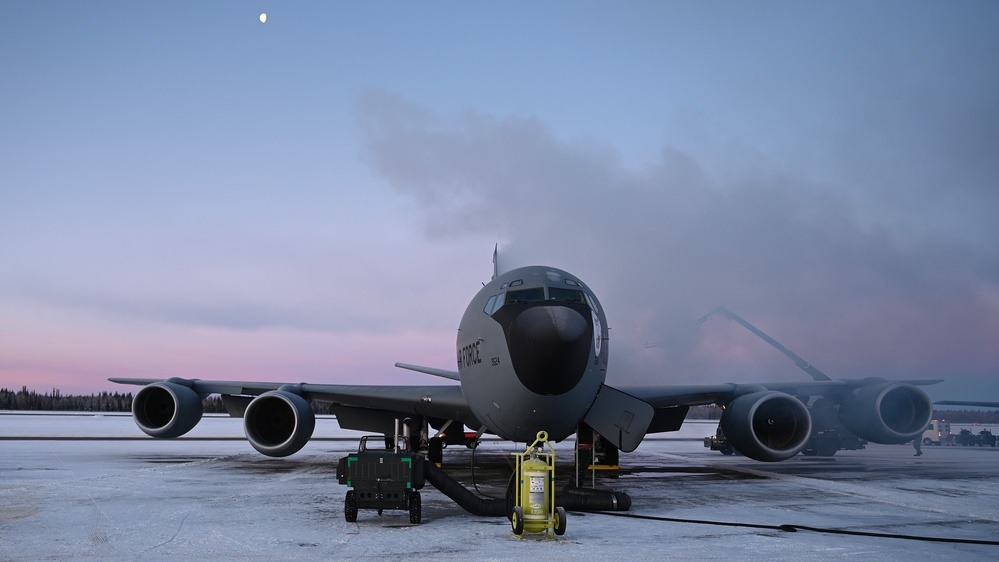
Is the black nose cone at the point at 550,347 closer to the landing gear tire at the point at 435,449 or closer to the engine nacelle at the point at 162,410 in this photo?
the landing gear tire at the point at 435,449

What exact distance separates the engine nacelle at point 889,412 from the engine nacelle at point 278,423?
12348 mm

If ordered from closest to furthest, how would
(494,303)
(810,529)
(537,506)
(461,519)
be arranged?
(537,506), (810,529), (461,519), (494,303)

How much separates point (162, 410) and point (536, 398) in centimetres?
1334

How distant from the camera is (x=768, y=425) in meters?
16.0

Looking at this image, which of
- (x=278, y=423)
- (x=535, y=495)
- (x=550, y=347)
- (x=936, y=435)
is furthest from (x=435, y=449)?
(x=936, y=435)

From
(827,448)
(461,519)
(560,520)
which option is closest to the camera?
(560,520)

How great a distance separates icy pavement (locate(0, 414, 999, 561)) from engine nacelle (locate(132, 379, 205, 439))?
3.44 ft

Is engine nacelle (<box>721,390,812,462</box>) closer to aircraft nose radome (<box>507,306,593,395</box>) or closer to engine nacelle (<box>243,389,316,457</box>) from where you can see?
aircraft nose radome (<box>507,306,593,395</box>)

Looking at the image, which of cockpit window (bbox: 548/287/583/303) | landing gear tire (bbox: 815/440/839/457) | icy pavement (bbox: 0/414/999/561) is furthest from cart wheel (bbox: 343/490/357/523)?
landing gear tire (bbox: 815/440/839/457)

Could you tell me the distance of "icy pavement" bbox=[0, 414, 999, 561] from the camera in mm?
8109

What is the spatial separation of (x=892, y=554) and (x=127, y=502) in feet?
37.2

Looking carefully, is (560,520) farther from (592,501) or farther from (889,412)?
(889,412)

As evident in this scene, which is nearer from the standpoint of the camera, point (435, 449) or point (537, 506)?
point (537, 506)

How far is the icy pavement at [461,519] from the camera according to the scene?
811cm
